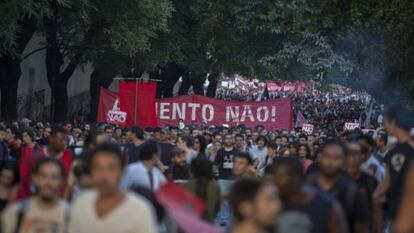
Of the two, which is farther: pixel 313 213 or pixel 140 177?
pixel 140 177

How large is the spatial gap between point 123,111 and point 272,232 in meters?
20.2

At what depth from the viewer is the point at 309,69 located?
4041 cm

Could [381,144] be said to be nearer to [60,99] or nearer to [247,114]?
[247,114]

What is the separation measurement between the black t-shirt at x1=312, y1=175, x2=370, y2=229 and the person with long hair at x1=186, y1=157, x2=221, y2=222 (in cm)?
199

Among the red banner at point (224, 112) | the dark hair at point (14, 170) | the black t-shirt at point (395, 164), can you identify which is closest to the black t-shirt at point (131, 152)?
the dark hair at point (14, 170)

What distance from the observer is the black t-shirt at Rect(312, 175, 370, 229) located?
7727mm

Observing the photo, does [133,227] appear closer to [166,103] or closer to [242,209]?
[242,209]

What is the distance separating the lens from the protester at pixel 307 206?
21.5ft

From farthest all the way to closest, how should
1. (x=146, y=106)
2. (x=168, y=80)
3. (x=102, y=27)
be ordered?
1. (x=168, y=80)
2. (x=102, y=27)
3. (x=146, y=106)

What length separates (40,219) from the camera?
6758 millimetres

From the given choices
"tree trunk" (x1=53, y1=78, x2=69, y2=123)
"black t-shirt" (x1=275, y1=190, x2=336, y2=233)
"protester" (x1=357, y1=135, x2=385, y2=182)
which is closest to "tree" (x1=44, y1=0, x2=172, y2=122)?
"tree trunk" (x1=53, y1=78, x2=69, y2=123)

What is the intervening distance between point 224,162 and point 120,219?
10541 millimetres

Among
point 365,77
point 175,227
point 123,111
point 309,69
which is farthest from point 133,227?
point 365,77

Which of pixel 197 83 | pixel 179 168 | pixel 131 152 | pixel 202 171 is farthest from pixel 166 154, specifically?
pixel 197 83
